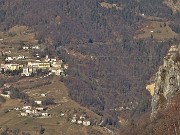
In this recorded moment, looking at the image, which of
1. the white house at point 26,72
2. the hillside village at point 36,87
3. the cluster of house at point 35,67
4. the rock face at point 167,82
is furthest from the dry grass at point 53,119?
the rock face at point 167,82

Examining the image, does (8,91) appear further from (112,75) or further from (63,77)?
(112,75)

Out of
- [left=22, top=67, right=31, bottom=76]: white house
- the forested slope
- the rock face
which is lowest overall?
the forested slope

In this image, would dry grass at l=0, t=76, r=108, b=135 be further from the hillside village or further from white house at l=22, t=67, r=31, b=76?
white house at l=22, t=67, r=31, b=76

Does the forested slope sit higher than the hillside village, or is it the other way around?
the hillside village

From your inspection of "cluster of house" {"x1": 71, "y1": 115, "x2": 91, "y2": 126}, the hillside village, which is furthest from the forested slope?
"cluster of house" {"x1": 71, "y1": 115, "x2": 91, "y2": 126}

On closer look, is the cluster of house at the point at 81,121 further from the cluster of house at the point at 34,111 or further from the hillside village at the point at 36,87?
the cluster of house at the point at 34,111

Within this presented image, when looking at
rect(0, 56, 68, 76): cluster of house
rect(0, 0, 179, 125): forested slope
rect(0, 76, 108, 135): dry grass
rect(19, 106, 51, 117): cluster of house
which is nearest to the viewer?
rect(0, 76, 108, 135): dry grass

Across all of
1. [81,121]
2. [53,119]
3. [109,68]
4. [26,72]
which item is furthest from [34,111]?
[109,68]
